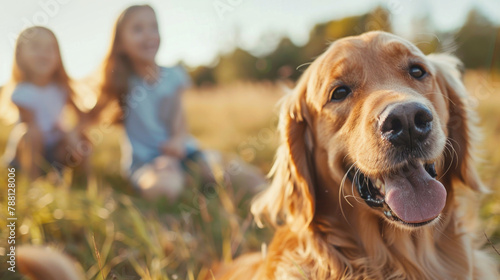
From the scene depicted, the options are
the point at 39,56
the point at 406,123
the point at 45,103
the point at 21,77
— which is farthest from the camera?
the point at 45,103

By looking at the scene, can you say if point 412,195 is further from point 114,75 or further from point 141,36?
point 114,75

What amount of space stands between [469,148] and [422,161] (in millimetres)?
544

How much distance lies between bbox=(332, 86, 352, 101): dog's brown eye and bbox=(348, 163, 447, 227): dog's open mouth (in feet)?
1.19

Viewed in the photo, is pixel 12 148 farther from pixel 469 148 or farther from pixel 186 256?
pixel 469 148

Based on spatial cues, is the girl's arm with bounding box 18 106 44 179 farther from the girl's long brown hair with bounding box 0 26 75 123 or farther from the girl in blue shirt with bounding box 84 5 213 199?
the girl in blue shirt with bounding box 84 5 213 199

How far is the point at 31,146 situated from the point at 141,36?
4.94 ft

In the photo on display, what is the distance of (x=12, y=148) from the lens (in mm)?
4059

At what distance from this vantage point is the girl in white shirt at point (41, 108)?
3.63 meters

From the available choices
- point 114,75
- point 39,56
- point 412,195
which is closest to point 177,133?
point 114,75

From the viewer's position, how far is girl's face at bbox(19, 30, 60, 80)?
127 inches

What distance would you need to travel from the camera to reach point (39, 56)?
3.61 meters

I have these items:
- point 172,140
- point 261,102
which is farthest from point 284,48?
point 172,140

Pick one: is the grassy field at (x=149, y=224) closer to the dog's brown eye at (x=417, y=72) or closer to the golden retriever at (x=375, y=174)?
the golden retriever at (x=375, y=174)

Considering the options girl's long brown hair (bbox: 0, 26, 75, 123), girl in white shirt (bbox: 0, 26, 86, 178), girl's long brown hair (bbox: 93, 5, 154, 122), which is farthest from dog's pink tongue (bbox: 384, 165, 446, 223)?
girl's long brown hair (bbox: 93, 5, 154, 122)
